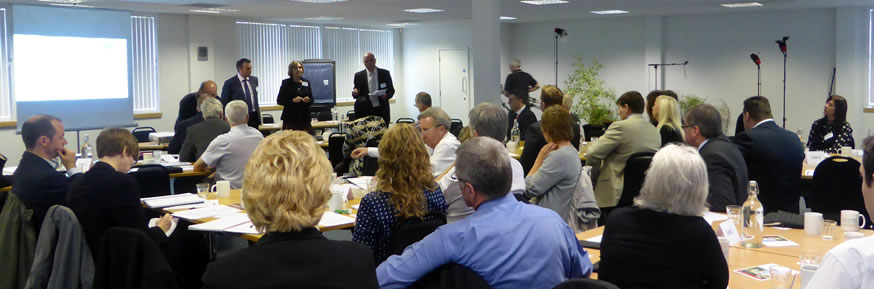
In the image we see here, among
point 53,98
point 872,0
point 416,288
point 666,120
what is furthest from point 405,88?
point 416,288

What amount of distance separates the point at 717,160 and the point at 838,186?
1.28m

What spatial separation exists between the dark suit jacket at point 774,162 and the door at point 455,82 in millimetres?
12012

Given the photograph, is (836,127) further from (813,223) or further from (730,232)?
(730,232)

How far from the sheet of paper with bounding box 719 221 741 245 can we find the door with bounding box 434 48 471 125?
45.5 ft

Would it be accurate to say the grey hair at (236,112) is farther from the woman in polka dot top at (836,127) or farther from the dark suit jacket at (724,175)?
the woman in polka dot top at (836,127)

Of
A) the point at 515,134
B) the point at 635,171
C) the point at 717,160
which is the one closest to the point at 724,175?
the point at 717,160

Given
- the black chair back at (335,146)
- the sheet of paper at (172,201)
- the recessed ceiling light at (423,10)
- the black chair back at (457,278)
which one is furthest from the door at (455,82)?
the black chair back at (457,278)

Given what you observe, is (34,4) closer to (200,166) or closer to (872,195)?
(200,166)

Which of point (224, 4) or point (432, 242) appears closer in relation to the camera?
point (432, 242)

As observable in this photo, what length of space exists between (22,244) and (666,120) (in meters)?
4.73

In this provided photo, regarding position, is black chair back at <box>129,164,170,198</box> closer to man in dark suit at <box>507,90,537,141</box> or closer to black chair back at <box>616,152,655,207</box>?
black chair back at <box>616,152,655,207</box>

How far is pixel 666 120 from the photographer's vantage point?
6.58 meters

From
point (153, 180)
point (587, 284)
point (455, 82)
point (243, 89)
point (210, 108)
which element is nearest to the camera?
point (587, 284)

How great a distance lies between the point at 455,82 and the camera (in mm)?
17875
